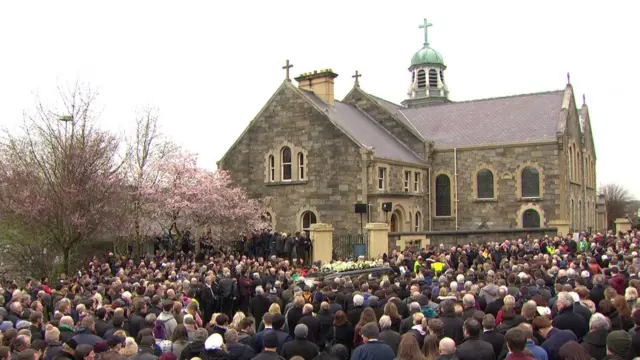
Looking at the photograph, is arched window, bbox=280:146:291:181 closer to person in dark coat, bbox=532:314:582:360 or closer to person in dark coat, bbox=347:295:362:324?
person in dark coat, bbox=347:295:362:324

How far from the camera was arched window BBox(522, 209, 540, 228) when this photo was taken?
3647cm

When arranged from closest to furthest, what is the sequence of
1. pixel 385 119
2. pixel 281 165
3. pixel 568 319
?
pixel 568 319 < pixel 281 165 < pixel 385 119

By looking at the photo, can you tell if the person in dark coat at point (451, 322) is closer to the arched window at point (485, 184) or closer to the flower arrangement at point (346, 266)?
the flower arrangement at point (346, 266)

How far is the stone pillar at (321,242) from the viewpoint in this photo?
27.3 m

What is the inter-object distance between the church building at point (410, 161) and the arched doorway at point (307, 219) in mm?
57

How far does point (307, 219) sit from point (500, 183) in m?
12.3

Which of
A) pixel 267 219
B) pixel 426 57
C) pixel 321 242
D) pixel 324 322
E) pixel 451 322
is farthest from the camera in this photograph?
pixel 426 57

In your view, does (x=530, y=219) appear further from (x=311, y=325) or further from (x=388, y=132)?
(x=311, y=325)

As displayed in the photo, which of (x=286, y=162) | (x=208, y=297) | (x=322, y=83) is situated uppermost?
(x=322, y=83)

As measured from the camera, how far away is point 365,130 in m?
37.3

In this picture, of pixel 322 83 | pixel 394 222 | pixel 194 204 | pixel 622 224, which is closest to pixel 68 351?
pixel 194 204

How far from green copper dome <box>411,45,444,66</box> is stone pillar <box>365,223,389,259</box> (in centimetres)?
3525

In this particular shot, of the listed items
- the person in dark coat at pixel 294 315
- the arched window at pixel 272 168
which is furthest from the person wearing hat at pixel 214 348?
the arched window at pixel 272 168

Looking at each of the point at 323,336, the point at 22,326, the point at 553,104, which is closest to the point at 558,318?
the point at 323,336
